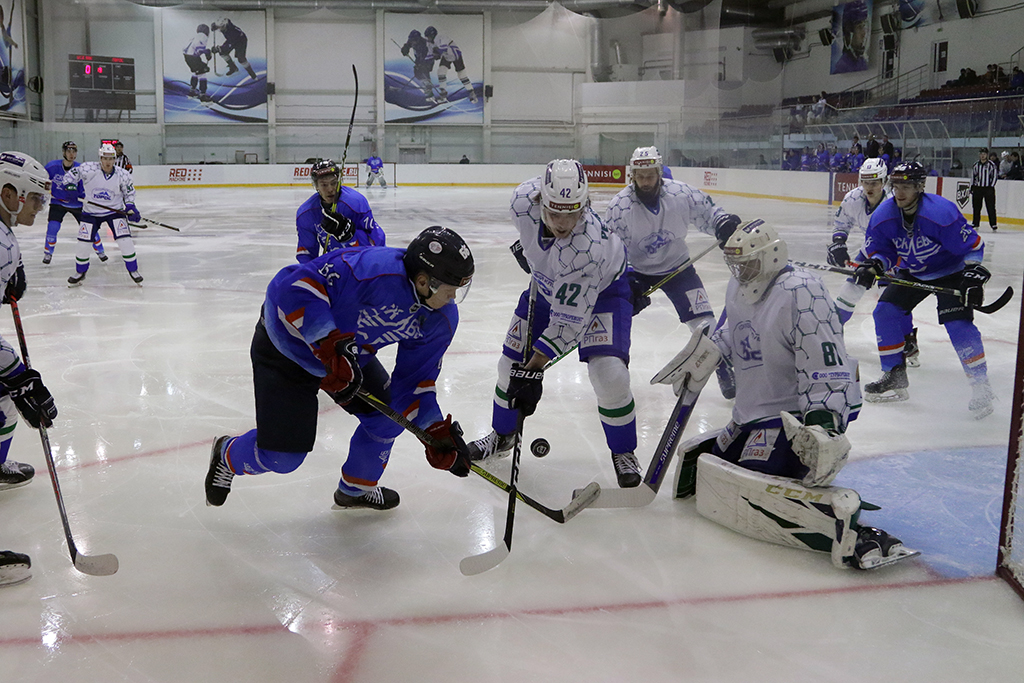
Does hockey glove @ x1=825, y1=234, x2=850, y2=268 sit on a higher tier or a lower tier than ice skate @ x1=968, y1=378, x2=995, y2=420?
higher

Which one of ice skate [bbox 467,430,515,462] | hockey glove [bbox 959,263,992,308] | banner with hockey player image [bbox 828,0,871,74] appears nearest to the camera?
ice skate [bbox 467,430,515,462]

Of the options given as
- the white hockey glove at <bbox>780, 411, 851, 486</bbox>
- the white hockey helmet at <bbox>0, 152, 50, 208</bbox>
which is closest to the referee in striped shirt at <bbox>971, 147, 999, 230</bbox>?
the white hockey glove at <bbox>780, 411, 851, 486</bbox>

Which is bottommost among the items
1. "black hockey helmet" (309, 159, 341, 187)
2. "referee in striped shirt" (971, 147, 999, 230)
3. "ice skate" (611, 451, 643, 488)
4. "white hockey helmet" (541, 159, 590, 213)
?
"ice skate" (611, 451, 643, 488)

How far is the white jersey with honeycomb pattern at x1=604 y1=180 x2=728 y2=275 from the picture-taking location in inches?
163

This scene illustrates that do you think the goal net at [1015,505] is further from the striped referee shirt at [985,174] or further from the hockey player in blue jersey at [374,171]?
the hockey player in blue jersey at [374,171]

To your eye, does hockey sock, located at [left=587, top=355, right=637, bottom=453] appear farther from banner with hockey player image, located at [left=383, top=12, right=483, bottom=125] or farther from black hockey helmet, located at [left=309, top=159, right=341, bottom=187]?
banner with hockey player image, located at [left=383, top=12, right=483, bottom=125]

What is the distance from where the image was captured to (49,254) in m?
8.52

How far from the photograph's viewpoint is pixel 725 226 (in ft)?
13.0

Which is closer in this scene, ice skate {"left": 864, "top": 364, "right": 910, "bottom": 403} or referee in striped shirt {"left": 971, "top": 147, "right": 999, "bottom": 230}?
ice skate {"left": 864, "top": 364, "right": 910, "bottom": 403}

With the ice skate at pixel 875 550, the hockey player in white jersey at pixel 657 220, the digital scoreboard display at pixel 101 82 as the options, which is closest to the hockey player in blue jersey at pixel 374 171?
the digital scoreboard display at pixel 101 82

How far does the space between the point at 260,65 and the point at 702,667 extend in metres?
26.1

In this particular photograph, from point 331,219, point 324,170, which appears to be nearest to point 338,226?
point 331,219

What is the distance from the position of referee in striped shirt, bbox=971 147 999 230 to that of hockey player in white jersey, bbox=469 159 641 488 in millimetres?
10411

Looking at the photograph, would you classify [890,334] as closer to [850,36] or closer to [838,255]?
[838,255]
